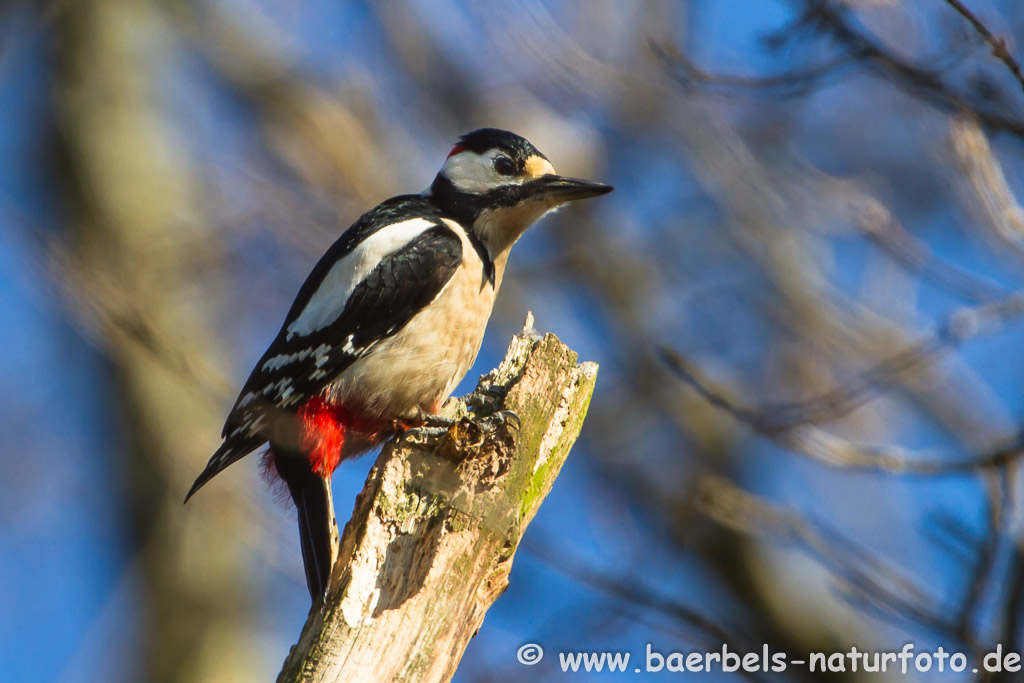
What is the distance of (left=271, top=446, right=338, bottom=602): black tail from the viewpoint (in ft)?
9.87

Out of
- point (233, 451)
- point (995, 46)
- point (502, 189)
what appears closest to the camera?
point (995, 46)

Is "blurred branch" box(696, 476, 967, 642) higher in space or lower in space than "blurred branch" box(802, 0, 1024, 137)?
lower

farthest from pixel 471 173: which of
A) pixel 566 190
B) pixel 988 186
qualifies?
pixel 988 186

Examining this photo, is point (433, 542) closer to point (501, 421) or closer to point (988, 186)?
point (501, 421)

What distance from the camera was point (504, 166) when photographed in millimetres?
4117

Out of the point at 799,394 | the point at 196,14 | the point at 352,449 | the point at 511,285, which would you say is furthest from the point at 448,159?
the point at 196,14

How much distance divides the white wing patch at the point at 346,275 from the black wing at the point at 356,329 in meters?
0.03

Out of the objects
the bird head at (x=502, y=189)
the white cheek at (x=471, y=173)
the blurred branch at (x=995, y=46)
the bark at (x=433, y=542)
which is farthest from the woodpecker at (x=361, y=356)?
the blurred branch at (x=995, y=46)

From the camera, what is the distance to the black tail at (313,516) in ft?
9.87

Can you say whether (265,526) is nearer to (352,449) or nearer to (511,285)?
(352,449)

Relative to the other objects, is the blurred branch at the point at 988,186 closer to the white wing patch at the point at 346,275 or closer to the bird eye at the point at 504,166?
the bird eye at the point at 504,166

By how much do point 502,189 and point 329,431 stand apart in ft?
4.01

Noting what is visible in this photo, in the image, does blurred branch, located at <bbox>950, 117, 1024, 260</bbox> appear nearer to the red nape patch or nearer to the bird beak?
the bird beak

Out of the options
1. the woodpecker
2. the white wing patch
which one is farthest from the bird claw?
the white wing patch
